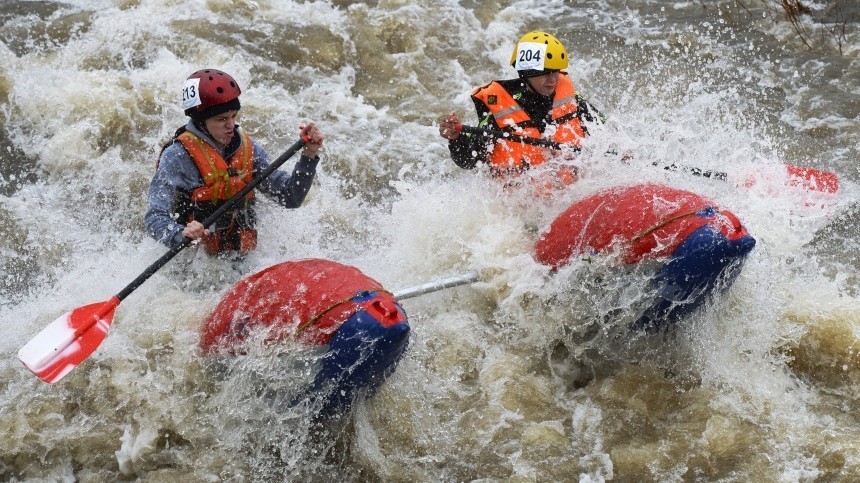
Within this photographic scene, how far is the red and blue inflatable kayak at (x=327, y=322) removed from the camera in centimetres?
401

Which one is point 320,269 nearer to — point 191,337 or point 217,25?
point 191,337

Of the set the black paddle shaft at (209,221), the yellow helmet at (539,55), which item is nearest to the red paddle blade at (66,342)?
the black paddle shaft at (209,221)

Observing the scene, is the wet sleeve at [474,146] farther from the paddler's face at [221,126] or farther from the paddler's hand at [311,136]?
the paddler's face at [221,126]

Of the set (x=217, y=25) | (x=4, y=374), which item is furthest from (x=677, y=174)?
(x=217, y=25)

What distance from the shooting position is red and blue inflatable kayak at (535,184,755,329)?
14.2 feet

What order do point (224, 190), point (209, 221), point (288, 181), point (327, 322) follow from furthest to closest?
point (288, 181)
point (224, 190)
point (209, 221)
point (327, 322)

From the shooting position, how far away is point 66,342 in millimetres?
4535

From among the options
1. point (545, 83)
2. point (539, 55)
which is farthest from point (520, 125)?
point (539, 55)

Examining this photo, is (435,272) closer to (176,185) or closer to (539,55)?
(539,55)

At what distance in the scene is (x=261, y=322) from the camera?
4.23m

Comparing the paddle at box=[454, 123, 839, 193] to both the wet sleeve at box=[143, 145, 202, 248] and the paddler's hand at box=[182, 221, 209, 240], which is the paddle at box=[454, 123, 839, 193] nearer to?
the wet sleeve at box=[143, 145, 202, 248]

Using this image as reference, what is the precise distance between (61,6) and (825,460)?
8209mm

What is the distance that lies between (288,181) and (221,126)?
518mm

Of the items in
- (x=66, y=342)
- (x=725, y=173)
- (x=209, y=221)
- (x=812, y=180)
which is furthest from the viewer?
(x=812, y=180)
